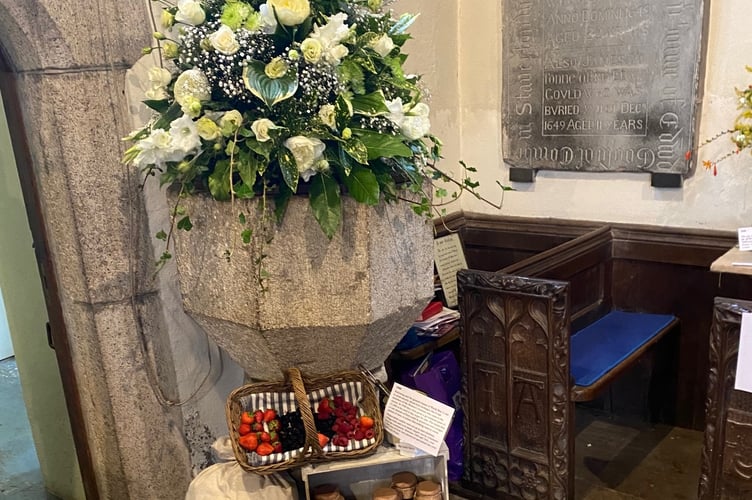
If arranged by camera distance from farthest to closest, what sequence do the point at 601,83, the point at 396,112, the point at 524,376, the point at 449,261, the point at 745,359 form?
the point at 449,261 → the point at 601,83 → the point at 524,376 → the point at 745,359 → the point at 396,112

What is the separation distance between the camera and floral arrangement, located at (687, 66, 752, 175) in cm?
221

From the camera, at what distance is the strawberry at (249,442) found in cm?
A: 150

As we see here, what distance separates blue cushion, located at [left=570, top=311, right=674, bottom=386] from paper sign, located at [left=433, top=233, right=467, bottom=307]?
52cm

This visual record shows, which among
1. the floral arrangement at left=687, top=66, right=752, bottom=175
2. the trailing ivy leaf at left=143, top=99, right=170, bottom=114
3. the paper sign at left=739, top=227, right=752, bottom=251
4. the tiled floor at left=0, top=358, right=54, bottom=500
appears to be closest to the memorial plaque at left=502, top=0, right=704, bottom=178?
the floral arrangement at left=687, top=66, right=752, bottom=175

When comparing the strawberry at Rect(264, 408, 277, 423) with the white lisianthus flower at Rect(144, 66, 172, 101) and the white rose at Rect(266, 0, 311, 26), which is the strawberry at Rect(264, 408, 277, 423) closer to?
the white lisianthus flower at Rect(144, 66, 172, 101)

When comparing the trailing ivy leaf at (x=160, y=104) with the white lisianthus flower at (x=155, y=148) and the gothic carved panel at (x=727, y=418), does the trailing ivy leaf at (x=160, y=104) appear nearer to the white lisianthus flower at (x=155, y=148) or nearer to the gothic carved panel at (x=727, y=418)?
the white lisianthus flower at (x=155, y=148)

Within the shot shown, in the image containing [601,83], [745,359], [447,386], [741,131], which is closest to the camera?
[745,359]

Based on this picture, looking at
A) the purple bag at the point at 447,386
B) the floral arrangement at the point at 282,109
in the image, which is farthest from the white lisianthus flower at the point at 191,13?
the purple bag at the point at 447,386

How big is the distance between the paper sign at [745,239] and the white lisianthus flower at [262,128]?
180 cm

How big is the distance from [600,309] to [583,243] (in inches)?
15.9

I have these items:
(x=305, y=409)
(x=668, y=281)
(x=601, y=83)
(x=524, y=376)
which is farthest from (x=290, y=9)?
(x=668, y=281)

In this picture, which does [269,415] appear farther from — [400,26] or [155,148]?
[400,26]

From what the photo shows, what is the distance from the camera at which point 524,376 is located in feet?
6.88

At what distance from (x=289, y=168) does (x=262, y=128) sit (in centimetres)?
10
